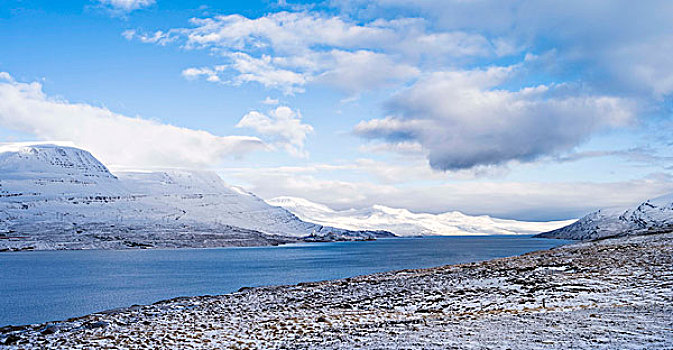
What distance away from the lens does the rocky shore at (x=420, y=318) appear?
19281 millimetres

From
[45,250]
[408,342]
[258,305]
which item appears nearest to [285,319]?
[258,305]

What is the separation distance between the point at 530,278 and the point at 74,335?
101 feet

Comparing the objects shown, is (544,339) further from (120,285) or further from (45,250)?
(45,250)

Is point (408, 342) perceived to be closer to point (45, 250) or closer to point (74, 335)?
point (74, 335)

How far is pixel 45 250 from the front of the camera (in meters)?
197

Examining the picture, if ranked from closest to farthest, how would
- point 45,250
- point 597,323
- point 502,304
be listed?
point 597,323
point 502,304
point 45,250

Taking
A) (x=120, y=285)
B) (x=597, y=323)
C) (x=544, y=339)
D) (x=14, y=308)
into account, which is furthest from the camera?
(x=120, y=285)

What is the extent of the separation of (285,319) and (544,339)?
532 inches

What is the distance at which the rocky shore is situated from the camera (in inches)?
759

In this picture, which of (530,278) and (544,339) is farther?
(530,278)

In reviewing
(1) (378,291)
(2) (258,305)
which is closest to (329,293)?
(1) (378,291)

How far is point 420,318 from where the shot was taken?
26.1 meters

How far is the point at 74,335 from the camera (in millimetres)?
22531

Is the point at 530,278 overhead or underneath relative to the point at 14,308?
overhead
